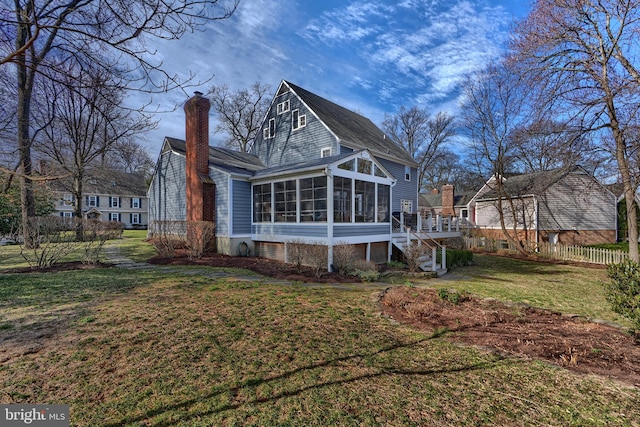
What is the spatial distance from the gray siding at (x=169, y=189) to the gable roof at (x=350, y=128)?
27.3 feet

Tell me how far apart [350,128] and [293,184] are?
8.91 meters

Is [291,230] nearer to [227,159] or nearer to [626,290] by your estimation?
[227,159]

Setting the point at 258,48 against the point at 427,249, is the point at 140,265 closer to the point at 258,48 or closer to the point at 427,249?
the point at 258,48

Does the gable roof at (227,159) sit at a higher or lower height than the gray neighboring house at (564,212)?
higher

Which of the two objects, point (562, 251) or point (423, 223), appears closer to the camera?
point (423, 223)

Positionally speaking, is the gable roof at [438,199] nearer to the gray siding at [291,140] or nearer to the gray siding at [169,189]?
the gray siding at [291,140]

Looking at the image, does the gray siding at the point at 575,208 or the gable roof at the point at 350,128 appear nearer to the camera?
the gable roof at the point at 350,128

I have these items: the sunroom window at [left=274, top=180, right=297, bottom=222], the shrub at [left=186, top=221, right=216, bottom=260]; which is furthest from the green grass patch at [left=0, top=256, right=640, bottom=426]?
the sunroom window at [left=274, top=180, right=297, bottom=222]

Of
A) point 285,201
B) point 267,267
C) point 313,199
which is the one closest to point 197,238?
point 267,267

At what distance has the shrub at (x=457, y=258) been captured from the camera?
1261cm

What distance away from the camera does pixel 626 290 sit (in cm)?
447

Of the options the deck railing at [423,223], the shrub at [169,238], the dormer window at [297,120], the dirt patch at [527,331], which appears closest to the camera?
the dirt patch at [527,331]

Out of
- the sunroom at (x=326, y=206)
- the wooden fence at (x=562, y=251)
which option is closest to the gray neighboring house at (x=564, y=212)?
the wooden fence at (x=562, y=251)

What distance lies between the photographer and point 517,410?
8.80 ft
